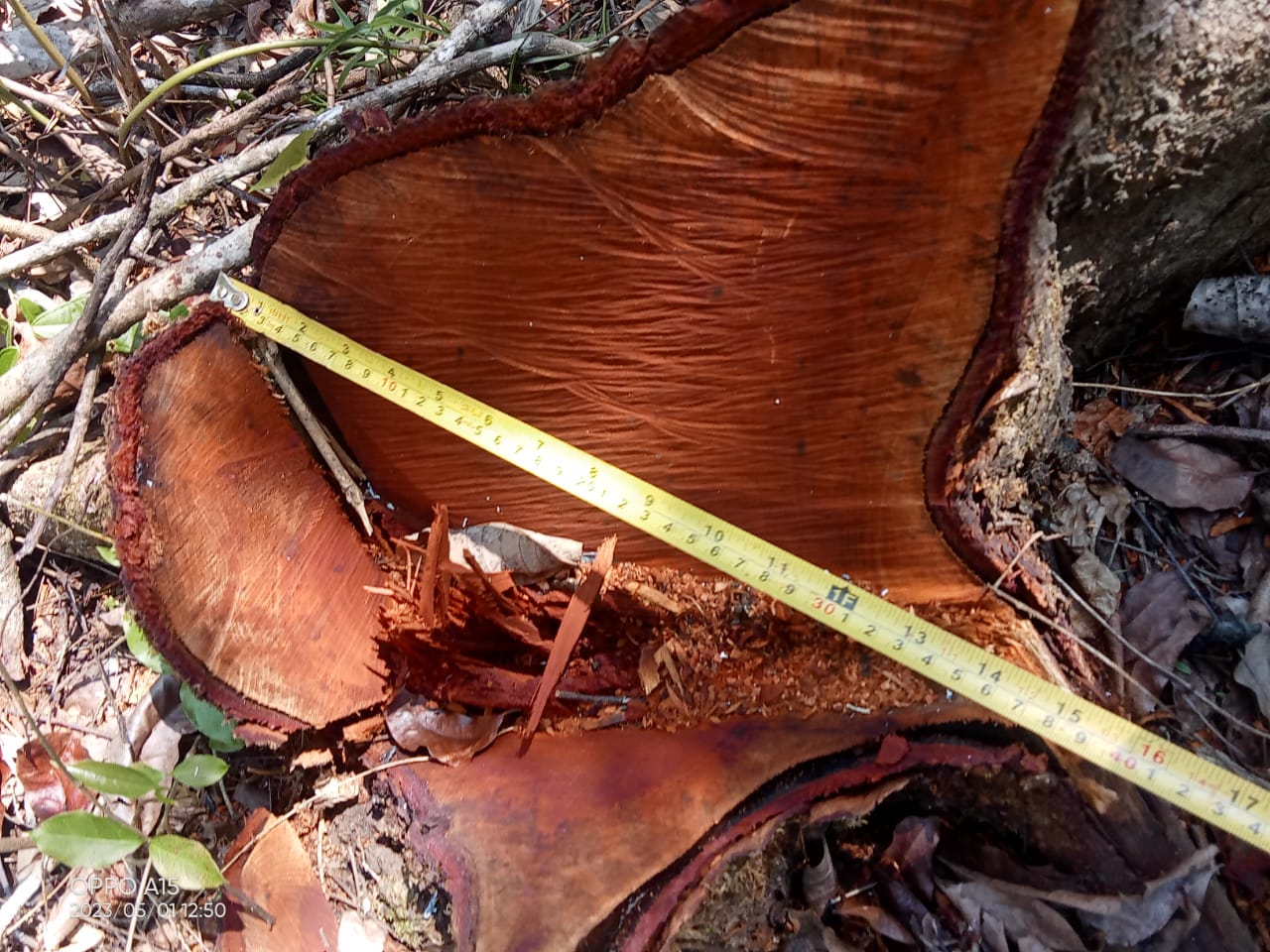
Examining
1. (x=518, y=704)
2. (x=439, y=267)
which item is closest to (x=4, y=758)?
(x=518, y=704)

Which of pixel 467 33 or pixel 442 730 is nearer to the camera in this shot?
pixel 442 730

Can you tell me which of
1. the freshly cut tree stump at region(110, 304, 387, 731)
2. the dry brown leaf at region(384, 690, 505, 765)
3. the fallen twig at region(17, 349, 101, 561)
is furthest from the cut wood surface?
the fallen twig at region(17, 349, 101, 561)

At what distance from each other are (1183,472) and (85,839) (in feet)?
7.57

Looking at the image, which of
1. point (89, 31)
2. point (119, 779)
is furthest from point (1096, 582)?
point (89, 31)

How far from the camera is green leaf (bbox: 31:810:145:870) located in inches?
58.9

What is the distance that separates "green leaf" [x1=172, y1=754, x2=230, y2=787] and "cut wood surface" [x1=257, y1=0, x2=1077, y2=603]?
2.29 ft

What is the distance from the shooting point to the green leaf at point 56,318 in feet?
6.44

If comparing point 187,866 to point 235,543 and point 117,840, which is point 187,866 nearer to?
point 117,840

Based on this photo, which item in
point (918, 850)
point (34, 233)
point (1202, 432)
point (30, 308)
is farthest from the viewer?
point (34, 233)

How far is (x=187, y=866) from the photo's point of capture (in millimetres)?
1537

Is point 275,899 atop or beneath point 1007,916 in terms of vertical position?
atop

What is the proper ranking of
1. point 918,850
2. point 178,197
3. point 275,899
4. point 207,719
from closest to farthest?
1. point 918,850
2. point 275,899
3. point 207,719
4. point 178,197

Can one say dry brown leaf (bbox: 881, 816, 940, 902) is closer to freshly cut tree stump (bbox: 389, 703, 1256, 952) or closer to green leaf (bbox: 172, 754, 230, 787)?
freshly cut tree stump (bbox: 389, 703, 1256, 952)

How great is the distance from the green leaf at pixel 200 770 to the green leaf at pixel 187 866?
117 mm
